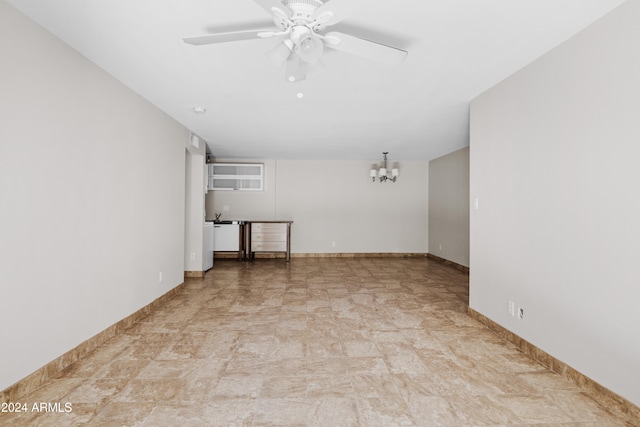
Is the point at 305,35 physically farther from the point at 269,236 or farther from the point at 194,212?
the point at 269,236

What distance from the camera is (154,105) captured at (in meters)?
3.73

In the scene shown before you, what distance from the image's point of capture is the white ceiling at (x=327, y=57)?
1.94 meters

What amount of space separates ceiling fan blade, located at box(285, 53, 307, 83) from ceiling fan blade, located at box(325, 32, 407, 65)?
0.84 feet

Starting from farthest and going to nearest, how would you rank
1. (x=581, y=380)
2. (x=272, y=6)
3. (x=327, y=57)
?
(x=327, y=57)
(x=581, y=380)
(x=272, y=6)

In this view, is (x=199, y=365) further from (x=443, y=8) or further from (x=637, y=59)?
(x=637, y=59)

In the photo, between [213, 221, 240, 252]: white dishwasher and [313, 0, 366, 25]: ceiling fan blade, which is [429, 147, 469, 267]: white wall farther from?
[313, 0, 366, 25]: ceiling fan blade

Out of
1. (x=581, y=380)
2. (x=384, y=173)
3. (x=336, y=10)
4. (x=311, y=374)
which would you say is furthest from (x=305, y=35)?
(x=384, y=173)

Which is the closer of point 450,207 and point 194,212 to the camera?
point 194,212

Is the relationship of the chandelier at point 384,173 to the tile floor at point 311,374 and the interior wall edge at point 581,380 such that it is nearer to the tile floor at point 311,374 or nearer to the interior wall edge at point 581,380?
the tile floor at point 311,374

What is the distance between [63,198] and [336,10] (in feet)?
7.48

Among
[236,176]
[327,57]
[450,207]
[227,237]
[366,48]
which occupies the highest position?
[327,57]

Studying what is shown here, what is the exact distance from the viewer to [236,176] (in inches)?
305

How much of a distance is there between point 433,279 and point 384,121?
282 centimetres

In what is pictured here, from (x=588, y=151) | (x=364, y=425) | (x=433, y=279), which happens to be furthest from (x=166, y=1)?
(x=433, y=279)
